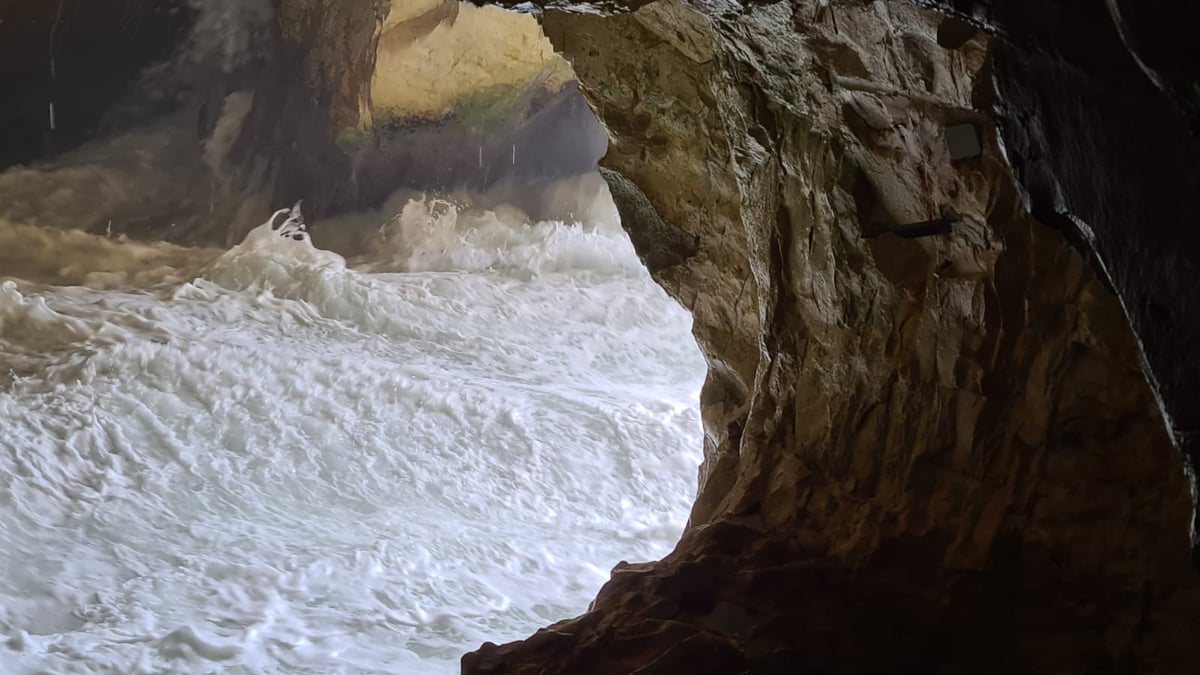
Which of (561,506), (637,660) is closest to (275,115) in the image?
(561,506)

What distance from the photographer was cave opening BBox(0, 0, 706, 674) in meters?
7.09

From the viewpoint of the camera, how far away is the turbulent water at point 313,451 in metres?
6.76

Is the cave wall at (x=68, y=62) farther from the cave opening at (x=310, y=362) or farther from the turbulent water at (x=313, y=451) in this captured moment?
the turbulent water at (x=313, y=451)

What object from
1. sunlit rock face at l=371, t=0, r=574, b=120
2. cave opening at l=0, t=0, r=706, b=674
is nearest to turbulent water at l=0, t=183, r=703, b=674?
cave opening at l=0, t=0, r=706, b=674

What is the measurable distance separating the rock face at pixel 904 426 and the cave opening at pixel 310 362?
345 centimetres

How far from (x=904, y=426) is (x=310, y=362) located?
7.66 m

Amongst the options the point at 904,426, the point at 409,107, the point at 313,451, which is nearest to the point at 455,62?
the point at 409,107

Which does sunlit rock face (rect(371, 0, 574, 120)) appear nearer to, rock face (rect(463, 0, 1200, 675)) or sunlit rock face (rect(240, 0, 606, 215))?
sunlit rock face (rect(240, 0, 606, 215))

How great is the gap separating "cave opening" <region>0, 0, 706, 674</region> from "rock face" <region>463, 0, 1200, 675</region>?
11.3 feet

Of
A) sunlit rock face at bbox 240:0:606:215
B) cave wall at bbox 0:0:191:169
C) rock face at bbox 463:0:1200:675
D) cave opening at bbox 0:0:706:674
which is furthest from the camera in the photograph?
sunlit rock face at bbox 240:0:606:215

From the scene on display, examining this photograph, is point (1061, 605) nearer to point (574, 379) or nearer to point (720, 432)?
point (720, 432)

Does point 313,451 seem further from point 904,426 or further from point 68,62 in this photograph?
point 904,426

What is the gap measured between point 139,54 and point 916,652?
891cm

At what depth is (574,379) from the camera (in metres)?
11.6
